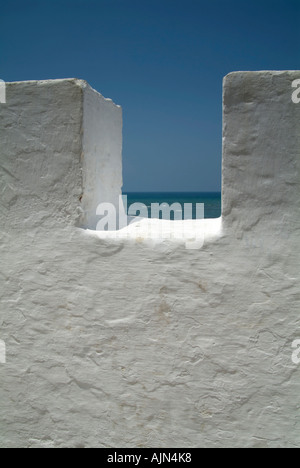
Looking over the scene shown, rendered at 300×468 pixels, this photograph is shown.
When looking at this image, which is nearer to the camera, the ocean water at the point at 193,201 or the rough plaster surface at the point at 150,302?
the rough plaster surface at the point at 150,302

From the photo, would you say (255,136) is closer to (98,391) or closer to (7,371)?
(98,391)

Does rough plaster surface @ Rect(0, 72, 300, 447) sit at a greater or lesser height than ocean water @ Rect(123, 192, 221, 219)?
lesser

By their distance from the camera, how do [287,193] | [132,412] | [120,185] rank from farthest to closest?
[120,185]
[132,412]
[287,193]

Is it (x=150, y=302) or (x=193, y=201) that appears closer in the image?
(x=150, y=302)

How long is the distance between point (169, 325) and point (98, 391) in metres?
0.60

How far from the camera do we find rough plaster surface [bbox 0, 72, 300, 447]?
6.57ft

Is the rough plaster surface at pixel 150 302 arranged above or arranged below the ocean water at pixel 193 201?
below

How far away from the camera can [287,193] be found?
1.99 metres

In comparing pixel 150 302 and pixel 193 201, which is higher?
pixel 193 201

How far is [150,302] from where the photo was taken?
2.12 meters

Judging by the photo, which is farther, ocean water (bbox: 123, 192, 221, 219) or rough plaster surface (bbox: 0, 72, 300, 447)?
ocean water (bbox: 123, 192, 221, 219)

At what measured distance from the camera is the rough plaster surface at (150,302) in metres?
2.00
